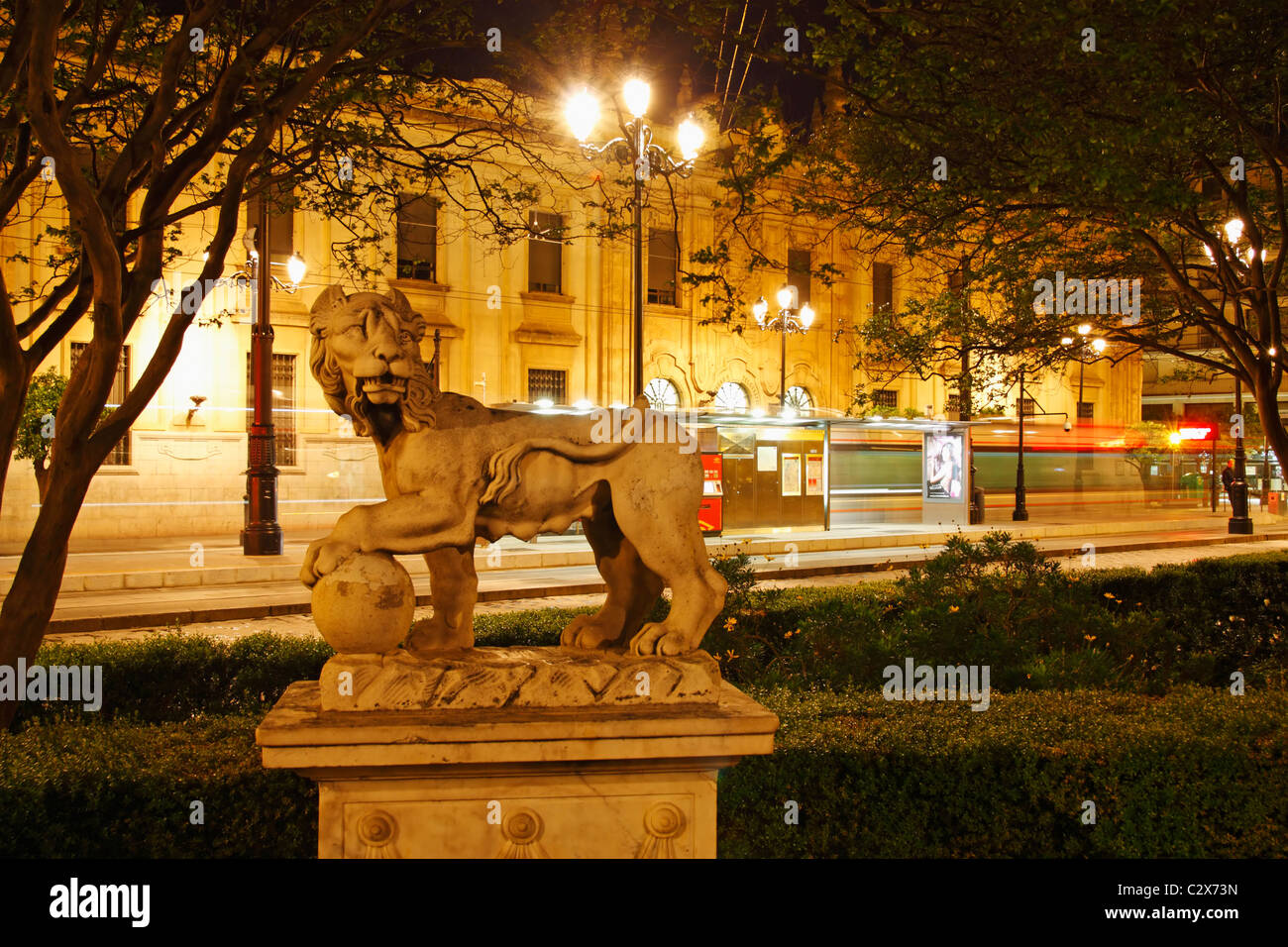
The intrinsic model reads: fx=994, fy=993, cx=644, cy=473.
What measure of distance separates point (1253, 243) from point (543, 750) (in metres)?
9.63

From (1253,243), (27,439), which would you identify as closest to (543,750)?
(1253,243)

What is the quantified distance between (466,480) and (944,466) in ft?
79.5

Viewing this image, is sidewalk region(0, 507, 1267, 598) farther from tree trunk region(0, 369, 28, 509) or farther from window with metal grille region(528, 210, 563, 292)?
window with metal grille region(528, 210, 563, 292)

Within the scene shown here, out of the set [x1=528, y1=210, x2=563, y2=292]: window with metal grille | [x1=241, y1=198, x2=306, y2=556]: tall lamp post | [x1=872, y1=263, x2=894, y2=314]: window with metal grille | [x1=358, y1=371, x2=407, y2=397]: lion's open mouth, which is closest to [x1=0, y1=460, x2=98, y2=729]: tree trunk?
[x1=358, y1=371, x2=407, y2=397]: lion's open mouth

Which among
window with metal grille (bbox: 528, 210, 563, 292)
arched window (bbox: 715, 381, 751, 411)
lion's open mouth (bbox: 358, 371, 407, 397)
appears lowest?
lion's open mouth (bbox: 358, 371, 407, 397)

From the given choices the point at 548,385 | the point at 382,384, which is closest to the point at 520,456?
the point at 382,384

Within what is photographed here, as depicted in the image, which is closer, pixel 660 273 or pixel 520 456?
pixel 520 456

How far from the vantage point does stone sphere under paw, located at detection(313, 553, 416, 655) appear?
303 cm

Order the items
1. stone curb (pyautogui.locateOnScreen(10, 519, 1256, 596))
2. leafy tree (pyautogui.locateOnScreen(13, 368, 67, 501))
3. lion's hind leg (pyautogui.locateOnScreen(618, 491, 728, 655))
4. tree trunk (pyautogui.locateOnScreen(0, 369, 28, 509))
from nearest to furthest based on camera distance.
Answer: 1. lion's hind leg (pyautogui.locateOnScreen(618, 491, 728, 655))
2. tree trunk (pyautogui.locateOnScreen(0, 369, 28, 509))
3. stone curb (pyautogui.locateOnScreen(10, 519, 1256, 596))
4. leafy tree (pyautogui.locateOnScreen(13, 368, 67, 501))

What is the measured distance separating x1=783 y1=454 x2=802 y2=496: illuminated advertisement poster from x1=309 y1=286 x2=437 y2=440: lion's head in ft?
68.5

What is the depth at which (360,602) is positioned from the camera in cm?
303

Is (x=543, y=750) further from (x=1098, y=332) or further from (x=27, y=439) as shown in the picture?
(x=27, y=439)

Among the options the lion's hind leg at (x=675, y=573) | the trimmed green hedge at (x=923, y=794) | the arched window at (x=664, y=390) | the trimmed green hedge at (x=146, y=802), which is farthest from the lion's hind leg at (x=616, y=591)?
the arched window at (x=664, y=390)

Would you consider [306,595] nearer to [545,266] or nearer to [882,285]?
[545,266]
